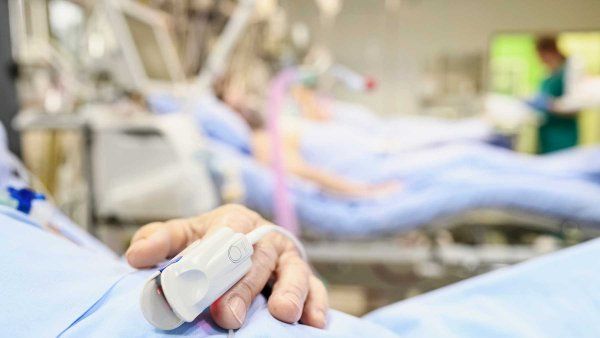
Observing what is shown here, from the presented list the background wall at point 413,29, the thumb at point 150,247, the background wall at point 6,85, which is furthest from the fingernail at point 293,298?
the background wall at point 413,29

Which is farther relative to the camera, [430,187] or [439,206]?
[430,187]

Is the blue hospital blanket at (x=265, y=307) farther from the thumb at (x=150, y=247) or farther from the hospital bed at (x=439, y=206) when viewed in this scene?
the hospital bed at (x=439, y=206)

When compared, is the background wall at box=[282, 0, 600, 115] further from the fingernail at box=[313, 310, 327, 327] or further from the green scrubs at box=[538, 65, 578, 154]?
the fingernail at box=[313, 310, 327, 327]

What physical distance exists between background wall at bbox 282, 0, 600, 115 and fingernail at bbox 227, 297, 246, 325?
2.80 metres

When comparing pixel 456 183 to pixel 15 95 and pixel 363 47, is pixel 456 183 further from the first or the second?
pixel 15 95

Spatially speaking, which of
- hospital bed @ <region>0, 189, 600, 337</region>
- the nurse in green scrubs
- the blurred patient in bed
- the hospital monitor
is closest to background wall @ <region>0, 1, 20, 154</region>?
the hospital monitor

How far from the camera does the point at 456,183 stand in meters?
2.20

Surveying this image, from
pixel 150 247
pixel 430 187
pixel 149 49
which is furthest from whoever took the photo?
pixel 430 187

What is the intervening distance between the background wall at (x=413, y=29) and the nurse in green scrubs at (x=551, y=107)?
138 millimetres

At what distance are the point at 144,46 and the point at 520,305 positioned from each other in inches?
77.5

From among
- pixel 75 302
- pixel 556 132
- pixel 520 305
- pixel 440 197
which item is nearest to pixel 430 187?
pixel 440 197

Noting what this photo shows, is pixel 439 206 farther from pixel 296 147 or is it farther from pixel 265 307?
pixel 265 307

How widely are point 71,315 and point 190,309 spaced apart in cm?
14

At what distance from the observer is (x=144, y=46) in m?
2.16
